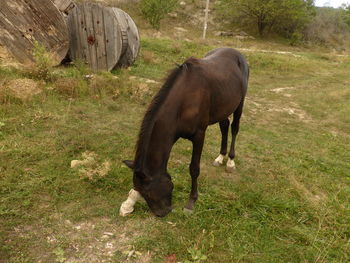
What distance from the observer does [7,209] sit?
2.72 meters

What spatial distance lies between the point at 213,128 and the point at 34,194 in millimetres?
3860

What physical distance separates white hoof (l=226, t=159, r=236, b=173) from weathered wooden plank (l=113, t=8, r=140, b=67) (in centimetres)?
501

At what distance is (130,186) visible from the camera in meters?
3.30

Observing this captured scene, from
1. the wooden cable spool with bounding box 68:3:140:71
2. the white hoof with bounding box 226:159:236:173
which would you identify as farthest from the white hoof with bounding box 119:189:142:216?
the wooden cable spool with bounding box 68:3:140:71

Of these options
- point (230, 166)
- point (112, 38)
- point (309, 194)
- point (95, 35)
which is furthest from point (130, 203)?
point (95, 35)

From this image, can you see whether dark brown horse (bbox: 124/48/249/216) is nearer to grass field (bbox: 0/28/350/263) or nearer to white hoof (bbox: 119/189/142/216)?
white hoof (bbox: 119/189/142/216)

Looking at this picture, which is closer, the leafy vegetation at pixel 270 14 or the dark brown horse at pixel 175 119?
the dark brown horse at pixel 175 119

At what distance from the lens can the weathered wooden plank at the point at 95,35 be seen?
7172 millimetres

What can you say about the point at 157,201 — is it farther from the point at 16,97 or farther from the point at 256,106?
the point at 256,106

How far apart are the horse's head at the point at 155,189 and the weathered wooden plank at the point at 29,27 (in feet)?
19.6

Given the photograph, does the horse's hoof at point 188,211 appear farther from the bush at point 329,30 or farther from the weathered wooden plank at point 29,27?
the bush at point 329,30

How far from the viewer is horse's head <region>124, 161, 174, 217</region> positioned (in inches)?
95.7

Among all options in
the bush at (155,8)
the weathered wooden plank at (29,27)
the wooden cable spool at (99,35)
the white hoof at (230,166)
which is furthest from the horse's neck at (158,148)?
the bush at (155,8)

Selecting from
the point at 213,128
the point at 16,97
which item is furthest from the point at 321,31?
the point at 16,97
